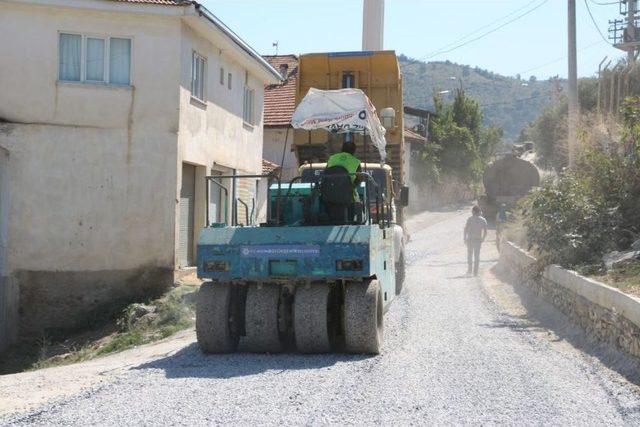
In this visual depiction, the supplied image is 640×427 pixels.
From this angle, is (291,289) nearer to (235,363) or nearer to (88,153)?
(235,363)

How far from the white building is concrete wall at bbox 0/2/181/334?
0.9 inches

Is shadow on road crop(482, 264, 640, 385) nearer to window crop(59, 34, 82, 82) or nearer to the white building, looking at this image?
the white building

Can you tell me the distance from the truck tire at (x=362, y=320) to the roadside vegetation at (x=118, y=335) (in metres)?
6.06

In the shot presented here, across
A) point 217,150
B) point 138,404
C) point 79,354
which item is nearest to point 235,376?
point 138,404

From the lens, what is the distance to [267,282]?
974 centimetres

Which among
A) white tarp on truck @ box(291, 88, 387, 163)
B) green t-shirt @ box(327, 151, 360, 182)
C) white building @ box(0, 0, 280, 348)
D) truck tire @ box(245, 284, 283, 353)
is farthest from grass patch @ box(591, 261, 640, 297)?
white building @ box(0, 0, 280, 348)

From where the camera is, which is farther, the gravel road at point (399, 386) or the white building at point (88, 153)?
the white building at point (88, 153)

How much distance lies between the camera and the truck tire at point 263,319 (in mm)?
9547

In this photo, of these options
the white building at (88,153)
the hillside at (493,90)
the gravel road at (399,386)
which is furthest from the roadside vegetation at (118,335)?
the hillside at (493,90)

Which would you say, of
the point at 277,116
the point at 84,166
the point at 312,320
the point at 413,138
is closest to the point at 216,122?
the point at 84,166

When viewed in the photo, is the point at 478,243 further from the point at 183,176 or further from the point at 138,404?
the point at 138,404

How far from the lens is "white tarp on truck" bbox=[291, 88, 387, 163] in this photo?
1095 centimetres

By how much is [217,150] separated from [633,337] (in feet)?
44.9

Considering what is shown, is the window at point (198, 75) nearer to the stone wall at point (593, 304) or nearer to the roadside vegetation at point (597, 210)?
the roadside vegetation at point (597, 210)
